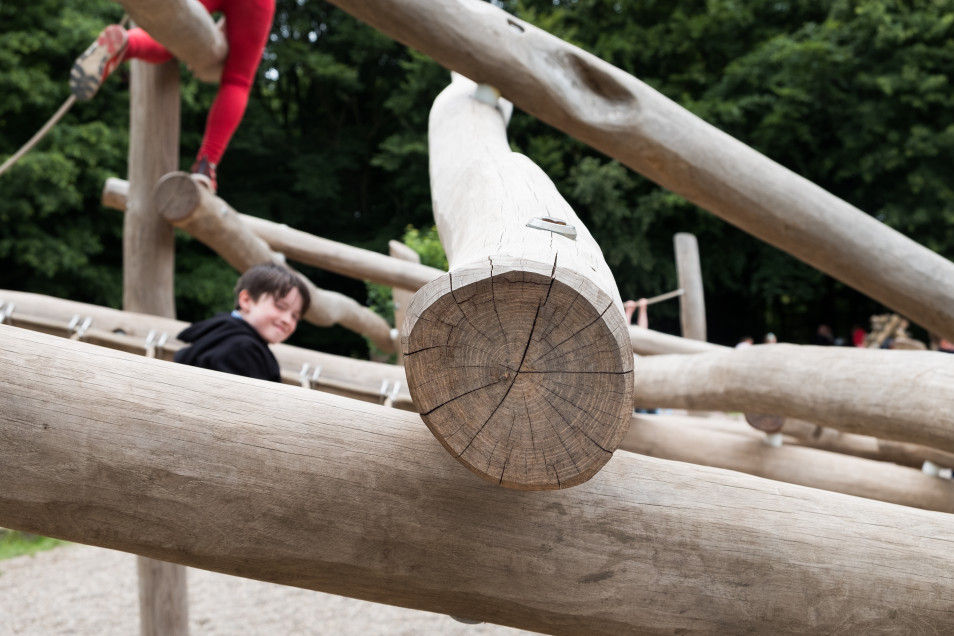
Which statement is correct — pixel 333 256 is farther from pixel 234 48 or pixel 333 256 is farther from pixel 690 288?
pixel 690 288

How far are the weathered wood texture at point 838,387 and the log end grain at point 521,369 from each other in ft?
4.41

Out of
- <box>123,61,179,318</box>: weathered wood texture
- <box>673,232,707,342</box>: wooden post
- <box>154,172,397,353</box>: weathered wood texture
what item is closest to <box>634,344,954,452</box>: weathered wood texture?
<box>154,172,397,353</box>: weathered wood texture

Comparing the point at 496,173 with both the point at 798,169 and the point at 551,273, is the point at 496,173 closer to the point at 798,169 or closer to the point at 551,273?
the point at 551,273

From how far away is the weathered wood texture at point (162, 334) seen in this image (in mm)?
3275

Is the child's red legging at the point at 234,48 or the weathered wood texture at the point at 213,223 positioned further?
the weathered wood texture at the point at 213,223

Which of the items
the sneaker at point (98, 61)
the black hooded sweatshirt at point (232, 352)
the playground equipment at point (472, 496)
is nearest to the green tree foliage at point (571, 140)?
the sneaker at point (98, 61)

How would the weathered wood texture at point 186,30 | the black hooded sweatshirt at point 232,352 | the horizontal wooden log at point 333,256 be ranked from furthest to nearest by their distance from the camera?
the horizontal wooden log at point 333,256, the weathered wood texture at point 186,30, the black hooded sweatshirt at point 232,352

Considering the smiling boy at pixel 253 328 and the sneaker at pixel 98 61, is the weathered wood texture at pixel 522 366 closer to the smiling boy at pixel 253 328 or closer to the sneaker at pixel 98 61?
the smiling boy at pixel 253 328

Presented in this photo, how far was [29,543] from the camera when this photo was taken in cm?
632

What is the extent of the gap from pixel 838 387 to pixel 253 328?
164 cm

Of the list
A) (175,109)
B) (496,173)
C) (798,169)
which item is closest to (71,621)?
(175,109)

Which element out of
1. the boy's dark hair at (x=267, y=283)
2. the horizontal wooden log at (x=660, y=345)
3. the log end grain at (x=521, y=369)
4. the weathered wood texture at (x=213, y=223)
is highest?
the weathered wood texture at (x=213, y=223)

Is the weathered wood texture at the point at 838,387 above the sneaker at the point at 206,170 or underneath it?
underneath

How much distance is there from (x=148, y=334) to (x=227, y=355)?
49.8 inches
